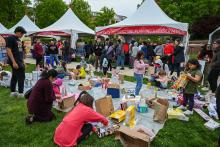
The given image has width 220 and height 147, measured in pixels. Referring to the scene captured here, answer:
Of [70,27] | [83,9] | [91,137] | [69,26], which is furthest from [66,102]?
[83,9]

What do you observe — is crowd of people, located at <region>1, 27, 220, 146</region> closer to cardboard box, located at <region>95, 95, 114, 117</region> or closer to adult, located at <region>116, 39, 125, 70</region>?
cardboard box, located at <region>95, 95, 114, 117</region>

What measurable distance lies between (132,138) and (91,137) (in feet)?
3.04

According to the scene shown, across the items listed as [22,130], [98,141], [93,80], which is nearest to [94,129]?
[98,141]

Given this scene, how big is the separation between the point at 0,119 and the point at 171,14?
33088 millimetres

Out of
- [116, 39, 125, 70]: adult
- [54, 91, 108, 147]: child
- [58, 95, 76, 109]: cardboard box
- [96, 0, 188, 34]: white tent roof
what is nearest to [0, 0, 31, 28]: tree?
[96, 0, 188, 34]: white tent roof

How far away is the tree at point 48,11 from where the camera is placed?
4445 cm

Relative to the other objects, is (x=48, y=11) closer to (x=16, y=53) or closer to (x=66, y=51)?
(x=66, y=51)

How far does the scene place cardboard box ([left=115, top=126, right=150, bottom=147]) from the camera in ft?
14.4

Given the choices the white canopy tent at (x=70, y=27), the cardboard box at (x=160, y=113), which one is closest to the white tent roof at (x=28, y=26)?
the white canopy tent at (x=70, y=27)

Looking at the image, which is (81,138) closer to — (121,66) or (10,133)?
(10,133)

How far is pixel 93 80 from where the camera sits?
9977 millimetres

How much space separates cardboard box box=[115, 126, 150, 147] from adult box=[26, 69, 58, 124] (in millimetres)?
1684

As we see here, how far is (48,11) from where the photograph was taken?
44.7 metres

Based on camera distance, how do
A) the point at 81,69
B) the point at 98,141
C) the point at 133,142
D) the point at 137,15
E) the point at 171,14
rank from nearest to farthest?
the point at 133,142
the point at 98,141
the point at 81,69
the point at 137,15
the point at 171,14
